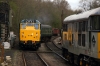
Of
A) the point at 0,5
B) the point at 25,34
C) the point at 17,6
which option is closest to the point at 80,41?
the point at 25,34

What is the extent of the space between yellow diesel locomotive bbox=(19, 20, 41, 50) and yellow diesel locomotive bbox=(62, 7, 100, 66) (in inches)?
521

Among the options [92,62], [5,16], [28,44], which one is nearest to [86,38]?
[92,62]

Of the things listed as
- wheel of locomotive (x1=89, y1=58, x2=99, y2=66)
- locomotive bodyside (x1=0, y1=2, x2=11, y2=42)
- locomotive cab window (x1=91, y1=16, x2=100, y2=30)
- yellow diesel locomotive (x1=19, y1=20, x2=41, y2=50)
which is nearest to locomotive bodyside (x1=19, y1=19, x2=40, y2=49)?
yellow diesel locomotive (x1=19, y1=20, x2=41, y2=50)

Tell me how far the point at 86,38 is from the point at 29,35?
60.9 feet

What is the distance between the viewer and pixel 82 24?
547 inches

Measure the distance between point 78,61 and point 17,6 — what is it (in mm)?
36974

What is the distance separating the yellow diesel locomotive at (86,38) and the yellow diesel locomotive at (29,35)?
1322 centimetres

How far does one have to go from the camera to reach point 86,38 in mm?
12938

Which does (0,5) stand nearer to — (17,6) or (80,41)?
(17,6)

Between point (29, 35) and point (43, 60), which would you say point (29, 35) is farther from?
point (43, 60)

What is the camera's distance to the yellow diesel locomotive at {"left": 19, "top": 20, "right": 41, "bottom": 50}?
101 feet

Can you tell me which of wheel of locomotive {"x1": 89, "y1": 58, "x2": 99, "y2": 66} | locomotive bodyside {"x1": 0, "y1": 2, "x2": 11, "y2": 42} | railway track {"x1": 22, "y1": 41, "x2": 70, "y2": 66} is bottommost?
railway track {"x1": 22, "y1": 41, "x2": 70, "y2": 66}

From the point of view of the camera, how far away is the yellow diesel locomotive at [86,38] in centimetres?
1148

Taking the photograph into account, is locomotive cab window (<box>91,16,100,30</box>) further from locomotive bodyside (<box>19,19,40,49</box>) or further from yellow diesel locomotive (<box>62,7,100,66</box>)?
locomotive bodyside (<box>19,19,40,49</box>)
